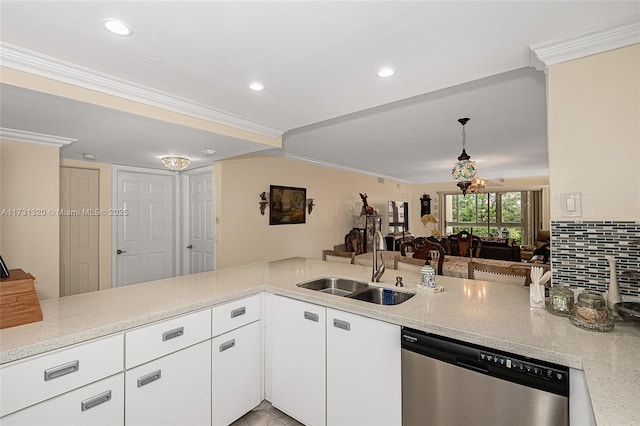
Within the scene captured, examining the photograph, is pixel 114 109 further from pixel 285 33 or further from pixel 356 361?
pixel 356 361

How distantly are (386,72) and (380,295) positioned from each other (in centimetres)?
144

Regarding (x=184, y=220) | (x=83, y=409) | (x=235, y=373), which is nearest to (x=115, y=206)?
(x=184, y=220)

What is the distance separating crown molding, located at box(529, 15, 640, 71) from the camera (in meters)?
1.35

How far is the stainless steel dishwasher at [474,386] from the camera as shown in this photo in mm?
1141

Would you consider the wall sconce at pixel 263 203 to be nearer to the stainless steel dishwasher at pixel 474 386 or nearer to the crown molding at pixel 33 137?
the crown molding at pixel 33 137

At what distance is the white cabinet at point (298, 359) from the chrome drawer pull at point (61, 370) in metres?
1.08

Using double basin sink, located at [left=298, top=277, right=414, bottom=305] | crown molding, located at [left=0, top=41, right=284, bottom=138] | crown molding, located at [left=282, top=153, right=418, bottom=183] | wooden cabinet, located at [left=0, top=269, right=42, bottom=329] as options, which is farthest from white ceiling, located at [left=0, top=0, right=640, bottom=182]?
crown molding, located at [left=282, top=153, right=418, bottom=183]

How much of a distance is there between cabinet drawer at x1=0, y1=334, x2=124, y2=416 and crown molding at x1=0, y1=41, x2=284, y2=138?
4.79 ft

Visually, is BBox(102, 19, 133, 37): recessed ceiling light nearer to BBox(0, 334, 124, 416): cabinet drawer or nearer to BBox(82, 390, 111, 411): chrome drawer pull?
BBox(0, 334, 124, 416): cabinet drawer

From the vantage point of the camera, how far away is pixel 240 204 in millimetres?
4395

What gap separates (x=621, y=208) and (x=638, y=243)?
17 centimetres

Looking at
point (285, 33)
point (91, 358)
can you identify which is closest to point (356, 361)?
point (91, 358)

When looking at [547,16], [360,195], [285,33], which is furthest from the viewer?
[360,195]

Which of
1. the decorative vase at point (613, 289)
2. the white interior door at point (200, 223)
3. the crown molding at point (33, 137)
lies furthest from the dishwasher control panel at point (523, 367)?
the white interior door at point (200, 223)
